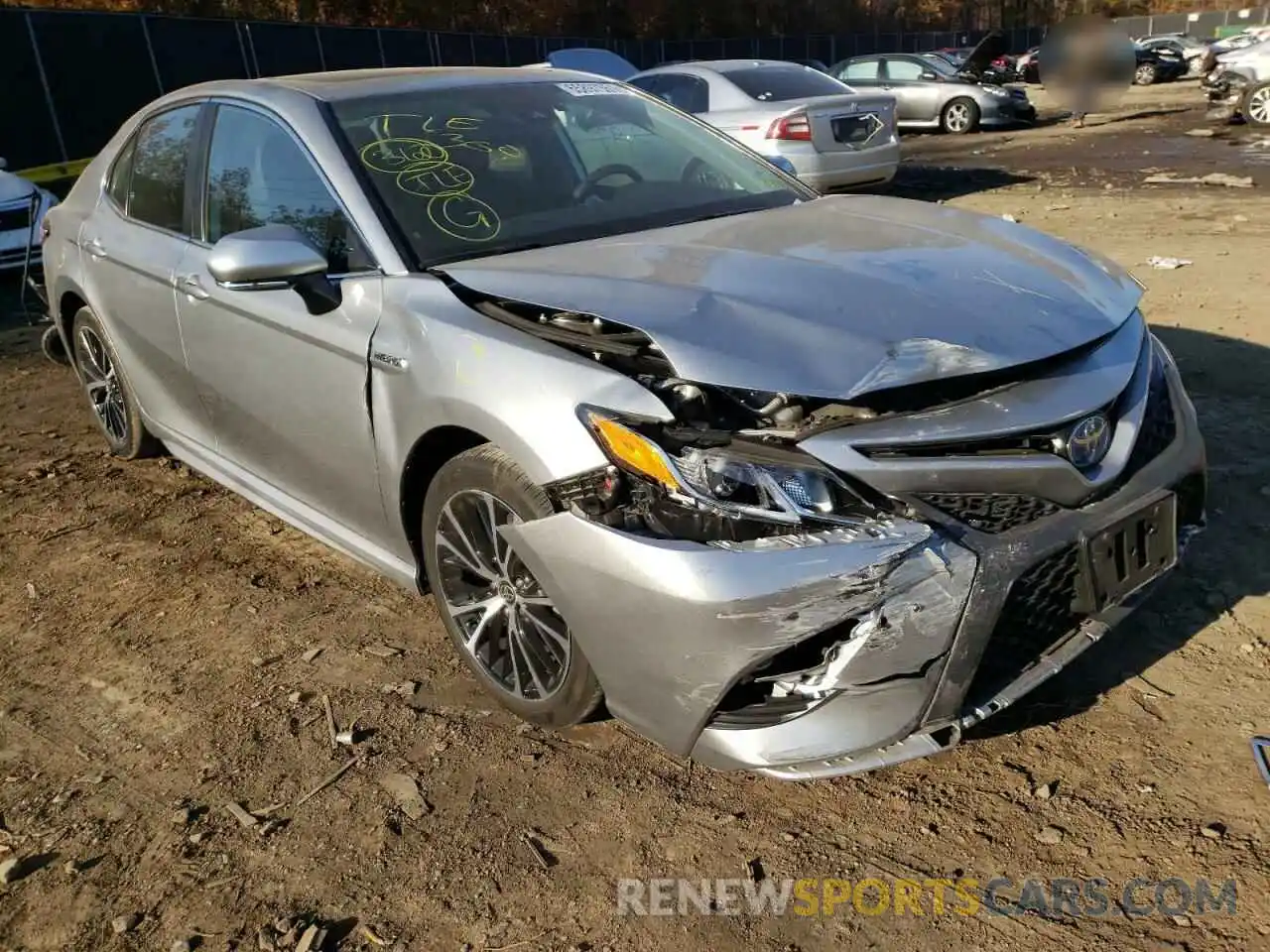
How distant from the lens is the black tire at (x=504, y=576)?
254 centimetres

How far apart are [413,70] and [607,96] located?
72cm

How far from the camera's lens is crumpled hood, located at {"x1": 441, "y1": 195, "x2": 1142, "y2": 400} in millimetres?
2326

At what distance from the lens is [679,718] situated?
2.30m

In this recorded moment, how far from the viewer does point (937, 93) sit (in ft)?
61.2

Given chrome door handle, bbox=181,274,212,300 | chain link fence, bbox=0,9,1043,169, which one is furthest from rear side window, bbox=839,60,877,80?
chrome door handle, bbox=181,274,212,300

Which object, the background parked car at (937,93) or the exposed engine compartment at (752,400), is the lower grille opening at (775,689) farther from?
the background parked car at (937,93)

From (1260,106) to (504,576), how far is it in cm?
1725

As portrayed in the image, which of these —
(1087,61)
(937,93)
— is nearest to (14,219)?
(1087,61)

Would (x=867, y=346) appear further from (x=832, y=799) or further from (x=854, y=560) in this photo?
(x=832, y=799)

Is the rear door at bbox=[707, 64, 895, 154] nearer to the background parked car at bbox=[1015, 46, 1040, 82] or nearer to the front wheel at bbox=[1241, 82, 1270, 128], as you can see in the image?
the front wheel at bbox=[1241, 82, 1270, 128]

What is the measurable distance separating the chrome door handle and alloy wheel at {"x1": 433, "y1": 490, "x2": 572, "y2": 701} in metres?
1.44

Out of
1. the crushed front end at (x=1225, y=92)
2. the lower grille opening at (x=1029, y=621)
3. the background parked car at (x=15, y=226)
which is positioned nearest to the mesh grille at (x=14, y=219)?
the background parked car at (x=15, y=226)

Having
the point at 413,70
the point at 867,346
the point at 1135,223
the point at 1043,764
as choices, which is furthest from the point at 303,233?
the point at 1135,223

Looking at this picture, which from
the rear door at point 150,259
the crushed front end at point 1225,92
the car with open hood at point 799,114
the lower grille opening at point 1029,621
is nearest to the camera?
the lower grille opening at point 1029,621
